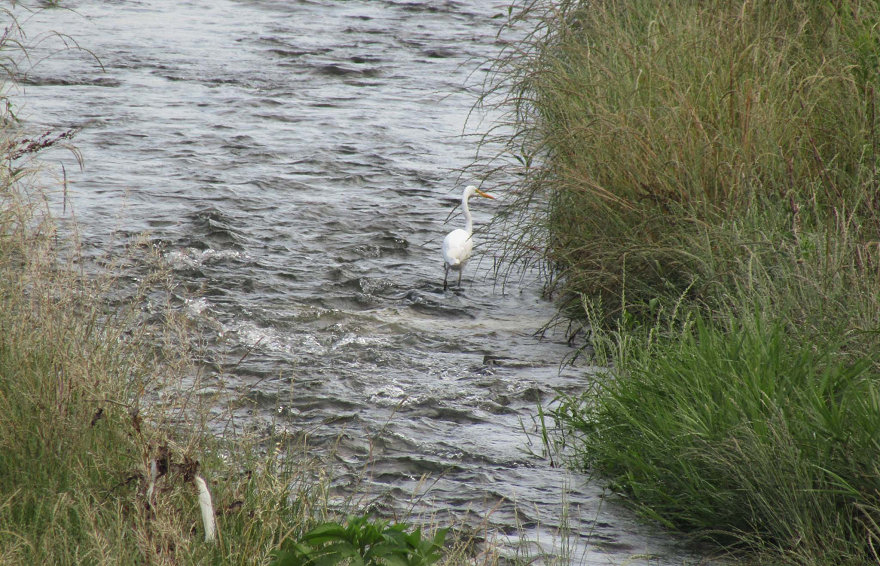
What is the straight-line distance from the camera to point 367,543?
285 cm

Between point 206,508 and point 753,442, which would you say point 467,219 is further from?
point 206,508

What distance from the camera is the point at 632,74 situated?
6270 millimetres

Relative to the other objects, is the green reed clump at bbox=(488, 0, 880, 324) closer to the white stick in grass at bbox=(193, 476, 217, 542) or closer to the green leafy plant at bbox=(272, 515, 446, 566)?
the green leafy plant at bbox=(272, 515, 446, 566)

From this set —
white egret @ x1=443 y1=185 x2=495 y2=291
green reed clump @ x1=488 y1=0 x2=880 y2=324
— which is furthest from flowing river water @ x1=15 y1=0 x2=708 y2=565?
green reed clump @ x1=488 y1=0 x2=880 y2=324

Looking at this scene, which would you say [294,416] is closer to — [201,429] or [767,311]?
[201,429]

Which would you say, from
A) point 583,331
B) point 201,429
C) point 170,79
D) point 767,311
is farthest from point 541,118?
point 170,79

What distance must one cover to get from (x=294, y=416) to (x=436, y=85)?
801 centimetres

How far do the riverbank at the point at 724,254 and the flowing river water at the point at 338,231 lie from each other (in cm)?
35

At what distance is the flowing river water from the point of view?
4.48 m

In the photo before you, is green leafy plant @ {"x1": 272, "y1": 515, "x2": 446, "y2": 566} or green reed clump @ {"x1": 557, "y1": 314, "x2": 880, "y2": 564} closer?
green leafy plant @ {"x1": 272, "y1": 515, "x2": 446, "y2": 566}

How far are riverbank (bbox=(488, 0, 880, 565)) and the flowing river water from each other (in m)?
0.35

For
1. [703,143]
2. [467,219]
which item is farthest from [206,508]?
[467,219]

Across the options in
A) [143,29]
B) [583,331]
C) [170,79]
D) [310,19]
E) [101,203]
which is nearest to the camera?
[583,331]

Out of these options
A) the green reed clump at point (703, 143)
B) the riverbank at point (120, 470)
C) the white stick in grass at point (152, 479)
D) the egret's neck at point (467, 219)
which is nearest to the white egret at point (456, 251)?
the egret's neck at point (467, 219)
